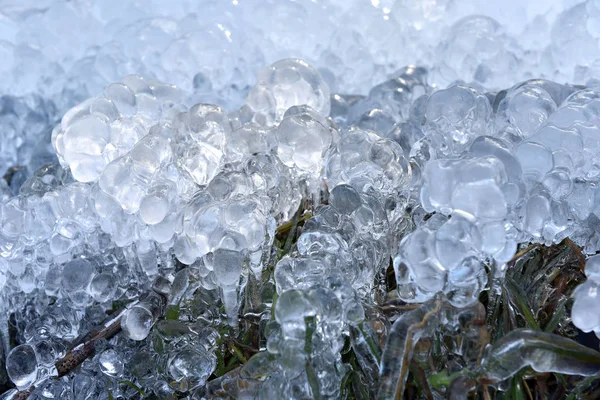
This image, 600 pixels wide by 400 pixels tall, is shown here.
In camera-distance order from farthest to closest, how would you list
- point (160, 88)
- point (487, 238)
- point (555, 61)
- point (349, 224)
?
point (555, 61) < point (160, 88) < point (349, 224) < point (487, 238)

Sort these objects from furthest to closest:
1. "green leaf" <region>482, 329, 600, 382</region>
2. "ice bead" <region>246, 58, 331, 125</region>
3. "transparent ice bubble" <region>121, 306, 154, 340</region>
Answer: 1. "ice bead" <region>246, 58, 331, 125</region>
2. "transparent ice bubble" <region>121, 306, 154, 340</region>
3. "green leaf" <region>482, 329, 600, 382</region>

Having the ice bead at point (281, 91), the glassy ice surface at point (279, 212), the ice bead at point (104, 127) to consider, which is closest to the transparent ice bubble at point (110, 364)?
the glassy ice surface at point (279, 212)

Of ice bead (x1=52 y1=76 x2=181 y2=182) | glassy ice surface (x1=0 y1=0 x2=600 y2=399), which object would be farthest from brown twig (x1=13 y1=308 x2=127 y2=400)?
ice bead (x1=52 y1=76 x2=181 y2=182)

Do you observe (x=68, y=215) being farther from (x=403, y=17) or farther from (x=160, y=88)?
(x=403, y=17)

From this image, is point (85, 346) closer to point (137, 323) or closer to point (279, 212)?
point (137, 323)

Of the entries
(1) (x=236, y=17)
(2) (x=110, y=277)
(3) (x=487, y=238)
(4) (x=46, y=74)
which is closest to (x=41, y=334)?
(2) (x=110, y=277)

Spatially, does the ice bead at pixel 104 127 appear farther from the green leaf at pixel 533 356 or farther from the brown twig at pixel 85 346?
the green leaf at pixel 533 356

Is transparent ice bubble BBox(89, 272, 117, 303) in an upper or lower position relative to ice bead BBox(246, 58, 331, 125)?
lower

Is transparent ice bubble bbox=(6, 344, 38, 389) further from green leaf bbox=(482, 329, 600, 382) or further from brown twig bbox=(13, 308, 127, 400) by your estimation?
green leaf bbox=(482, 329, 600, 382)
